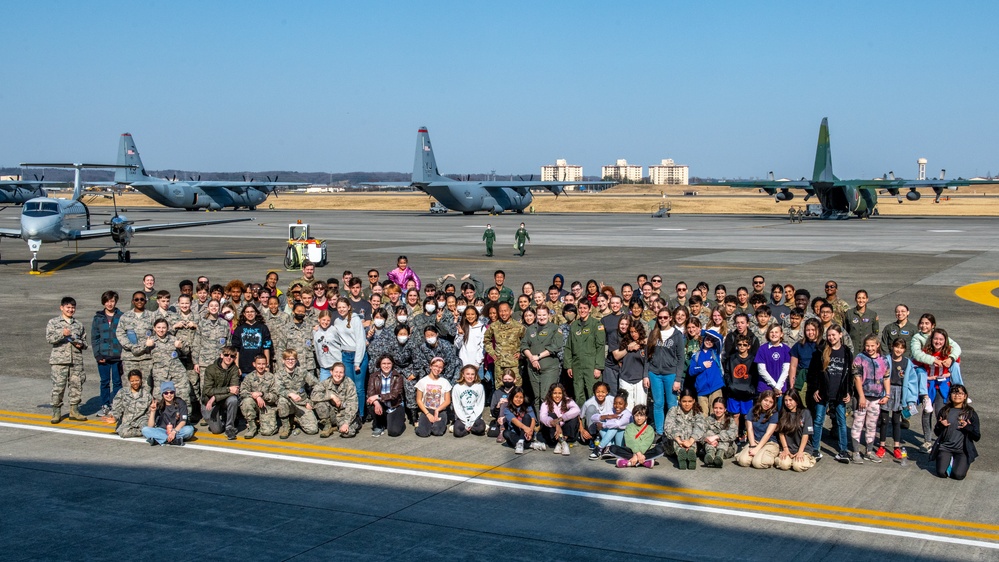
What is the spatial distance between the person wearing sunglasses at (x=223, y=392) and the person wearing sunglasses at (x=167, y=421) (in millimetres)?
337

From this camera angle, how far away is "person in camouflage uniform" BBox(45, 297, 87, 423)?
477 inches

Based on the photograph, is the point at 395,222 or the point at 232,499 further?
the point at 395,222

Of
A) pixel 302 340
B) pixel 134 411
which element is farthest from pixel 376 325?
pixel 134 411

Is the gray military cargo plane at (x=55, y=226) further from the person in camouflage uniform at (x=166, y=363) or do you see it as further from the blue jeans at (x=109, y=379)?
the person in camouflage uniform at (x=166, y=363)

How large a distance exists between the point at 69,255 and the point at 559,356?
33.3 meters

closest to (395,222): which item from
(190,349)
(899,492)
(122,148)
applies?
(122,148)

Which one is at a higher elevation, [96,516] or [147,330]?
[147,330]

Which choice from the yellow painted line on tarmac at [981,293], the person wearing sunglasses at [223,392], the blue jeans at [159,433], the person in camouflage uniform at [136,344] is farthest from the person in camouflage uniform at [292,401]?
the yellow painted line on tarmac at [981,293]

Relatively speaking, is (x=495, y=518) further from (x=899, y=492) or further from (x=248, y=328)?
(x=248, y=328)

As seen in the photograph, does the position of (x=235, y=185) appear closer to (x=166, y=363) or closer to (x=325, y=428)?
(x=166, y=363)

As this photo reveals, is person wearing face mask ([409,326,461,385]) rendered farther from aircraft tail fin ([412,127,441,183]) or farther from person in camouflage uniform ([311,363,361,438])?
aircraft tail fin ([412,127,441,183])

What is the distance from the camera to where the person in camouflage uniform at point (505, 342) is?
1207 centimetres

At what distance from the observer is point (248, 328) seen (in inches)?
483

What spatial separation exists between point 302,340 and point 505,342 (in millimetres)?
2769
